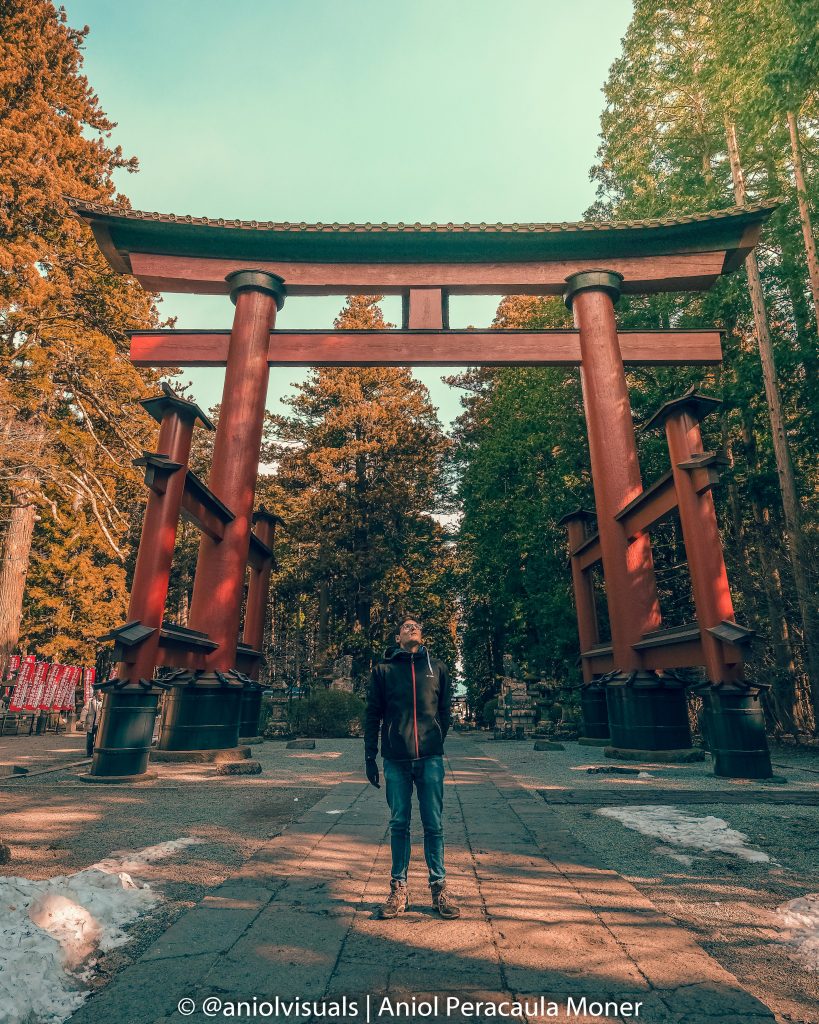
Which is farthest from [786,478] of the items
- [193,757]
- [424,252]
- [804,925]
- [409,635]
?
[193,757]

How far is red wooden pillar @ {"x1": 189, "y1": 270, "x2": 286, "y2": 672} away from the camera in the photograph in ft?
33.3

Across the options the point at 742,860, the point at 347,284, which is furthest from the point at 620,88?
the point at 742,860

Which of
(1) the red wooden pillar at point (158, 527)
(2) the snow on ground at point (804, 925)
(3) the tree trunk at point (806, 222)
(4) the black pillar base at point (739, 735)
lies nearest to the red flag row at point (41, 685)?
(1) the red wooden pillar at point (158, 527)

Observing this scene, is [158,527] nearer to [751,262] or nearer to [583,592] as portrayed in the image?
[583,592]

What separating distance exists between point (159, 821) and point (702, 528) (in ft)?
24.0

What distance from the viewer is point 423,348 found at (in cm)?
1177

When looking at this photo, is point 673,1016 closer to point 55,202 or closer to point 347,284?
point 347,284

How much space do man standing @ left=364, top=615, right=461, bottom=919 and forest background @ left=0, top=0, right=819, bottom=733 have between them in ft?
29.0

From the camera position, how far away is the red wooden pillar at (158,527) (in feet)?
25.3

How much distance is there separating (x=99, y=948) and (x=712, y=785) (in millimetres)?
6384

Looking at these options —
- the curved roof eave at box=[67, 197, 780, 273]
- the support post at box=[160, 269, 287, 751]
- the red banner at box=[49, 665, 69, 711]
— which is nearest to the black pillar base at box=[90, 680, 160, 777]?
the support post at box=[160, 269, 287, 751]

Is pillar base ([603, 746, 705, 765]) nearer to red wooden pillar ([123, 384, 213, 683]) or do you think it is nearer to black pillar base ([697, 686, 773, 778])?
black pillar base ([697, 686, 773, 778])

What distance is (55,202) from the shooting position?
49.0ft

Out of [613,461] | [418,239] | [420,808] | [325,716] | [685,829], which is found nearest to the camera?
[420,808]
